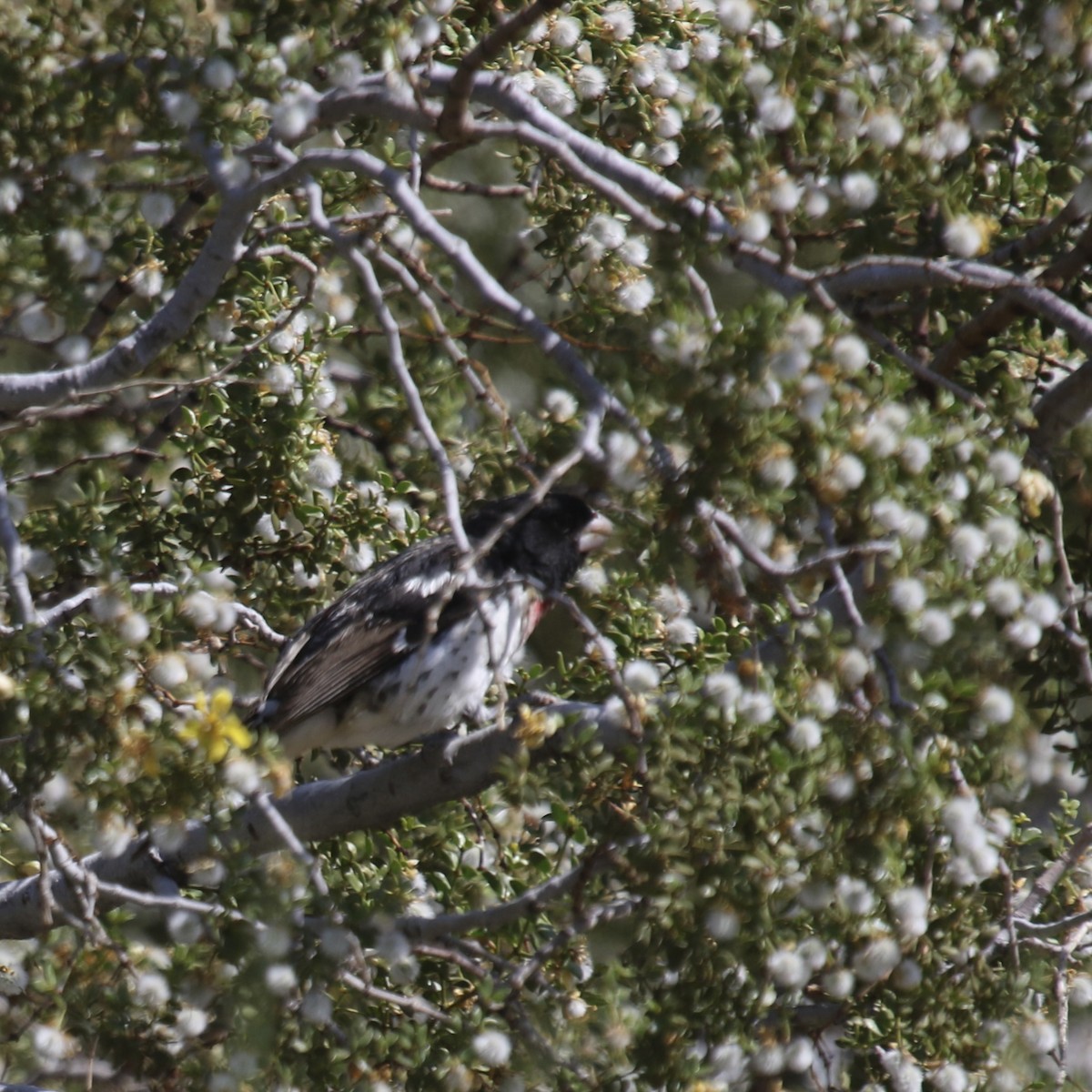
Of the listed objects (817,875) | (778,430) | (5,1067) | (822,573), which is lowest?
(5,1067)

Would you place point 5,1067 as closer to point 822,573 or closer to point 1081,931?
point 822,573

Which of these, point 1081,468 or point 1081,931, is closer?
point 1081,468

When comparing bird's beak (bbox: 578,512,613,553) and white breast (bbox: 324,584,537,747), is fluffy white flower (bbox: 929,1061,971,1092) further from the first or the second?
bird's beak (bbox: 578,512,613,553)

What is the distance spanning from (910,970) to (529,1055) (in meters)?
0.64

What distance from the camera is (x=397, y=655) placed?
448cm

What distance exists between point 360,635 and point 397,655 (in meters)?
0.12

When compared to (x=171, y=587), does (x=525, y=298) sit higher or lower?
lower

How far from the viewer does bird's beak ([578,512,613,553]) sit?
4.64 metres

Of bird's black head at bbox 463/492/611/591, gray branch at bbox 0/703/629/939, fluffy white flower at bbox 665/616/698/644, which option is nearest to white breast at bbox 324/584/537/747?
bird's black head at bbox 463/492/611/591

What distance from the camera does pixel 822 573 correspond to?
243 centimetres

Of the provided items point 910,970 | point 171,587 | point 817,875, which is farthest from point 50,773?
point 910,970

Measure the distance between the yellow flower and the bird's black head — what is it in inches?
83.7

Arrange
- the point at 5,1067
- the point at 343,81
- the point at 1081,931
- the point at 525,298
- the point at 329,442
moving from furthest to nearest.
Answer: the point at 525,298
the point at 329,442
the point at 1081,931
the point at 5,1067
the point at 343,81

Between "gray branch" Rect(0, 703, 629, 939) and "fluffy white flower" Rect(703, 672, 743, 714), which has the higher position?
"fluffy white flower" Rect(703, 672, 743, 714)
